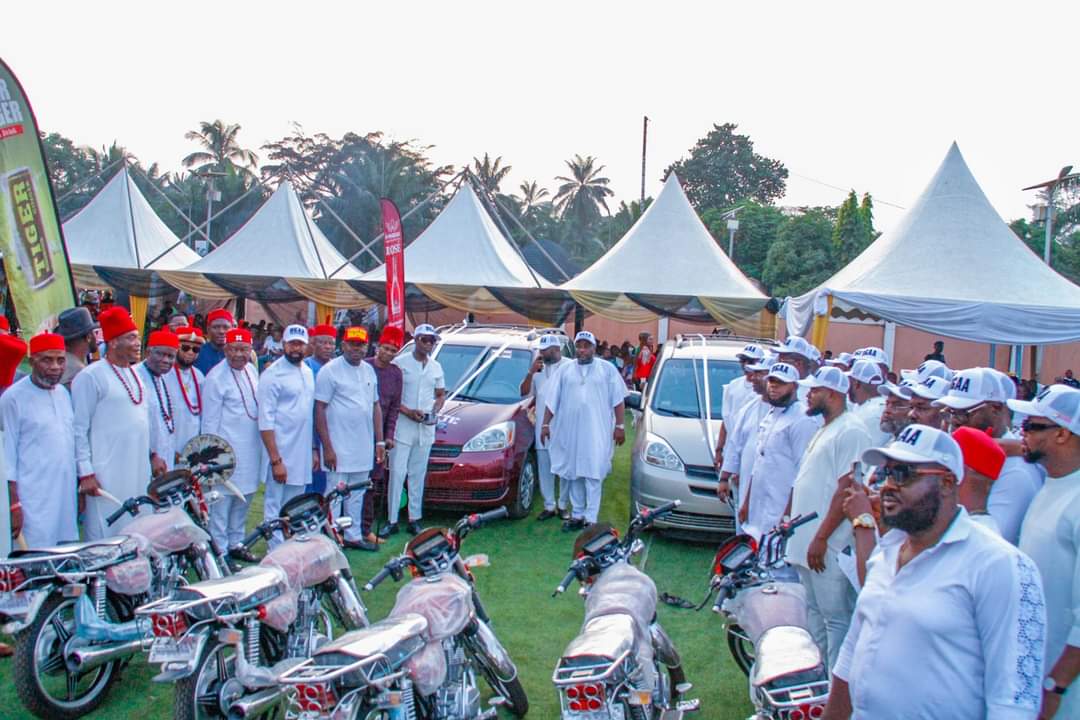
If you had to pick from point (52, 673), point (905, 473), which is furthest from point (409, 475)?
point (905, 473)

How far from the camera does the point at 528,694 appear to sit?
15.3ft

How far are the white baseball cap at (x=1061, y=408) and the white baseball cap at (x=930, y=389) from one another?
1.33 metres

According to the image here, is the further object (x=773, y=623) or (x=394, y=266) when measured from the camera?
(x=394, y=266)

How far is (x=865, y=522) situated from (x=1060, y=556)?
773 mm

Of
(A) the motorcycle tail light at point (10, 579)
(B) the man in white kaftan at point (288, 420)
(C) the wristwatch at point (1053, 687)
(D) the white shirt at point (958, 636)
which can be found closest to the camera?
(D) the white shirt at point (958, 636)

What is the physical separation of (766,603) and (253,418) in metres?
4.47

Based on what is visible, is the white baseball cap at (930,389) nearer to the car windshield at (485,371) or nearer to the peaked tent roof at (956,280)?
the car windshield at (485,371)

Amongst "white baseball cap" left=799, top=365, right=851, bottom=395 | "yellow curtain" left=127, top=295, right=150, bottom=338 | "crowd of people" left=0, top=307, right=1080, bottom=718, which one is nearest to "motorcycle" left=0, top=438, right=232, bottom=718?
"crowd of people" left=0, top=307, right=1080, bottom=718

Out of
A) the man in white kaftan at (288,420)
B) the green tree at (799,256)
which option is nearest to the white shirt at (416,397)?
the man in white kaftan at (288,420)

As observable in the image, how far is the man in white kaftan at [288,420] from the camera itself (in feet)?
21.7

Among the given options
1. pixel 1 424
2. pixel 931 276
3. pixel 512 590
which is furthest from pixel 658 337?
pixel 1 424

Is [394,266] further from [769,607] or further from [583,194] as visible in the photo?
[583,194]

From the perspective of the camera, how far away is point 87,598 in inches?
160

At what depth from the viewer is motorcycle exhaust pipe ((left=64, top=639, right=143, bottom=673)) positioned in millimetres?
3979
